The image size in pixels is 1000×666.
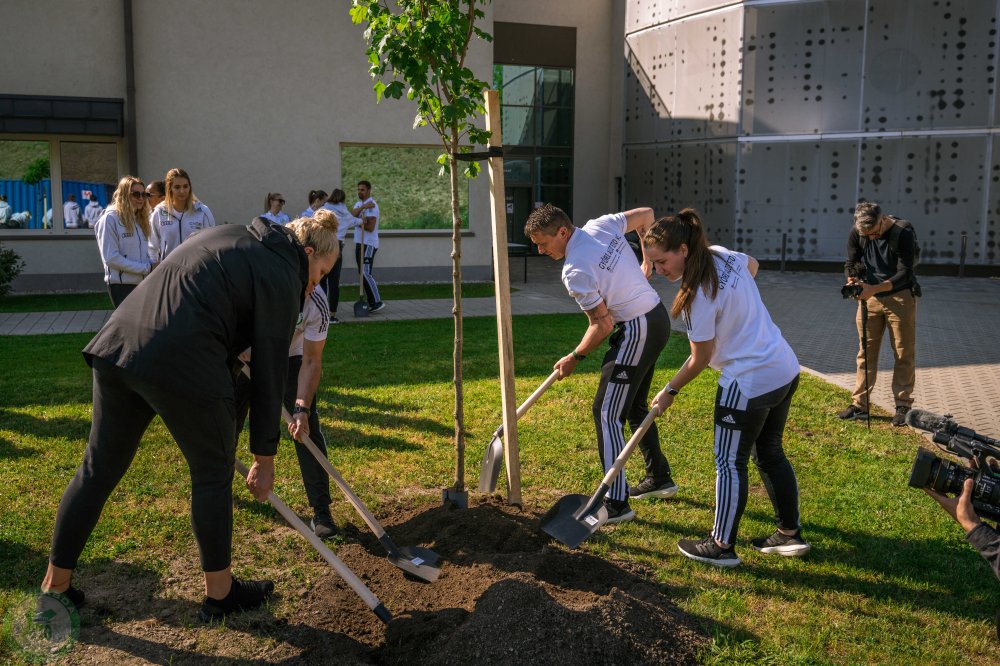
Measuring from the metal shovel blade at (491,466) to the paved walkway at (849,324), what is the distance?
4134 mm

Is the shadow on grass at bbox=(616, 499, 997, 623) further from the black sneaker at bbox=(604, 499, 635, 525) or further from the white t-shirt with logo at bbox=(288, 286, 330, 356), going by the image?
the white t-shirt with logo at bbox=(288, 286, 330, 356)

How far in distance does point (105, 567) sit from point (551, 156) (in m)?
22.6

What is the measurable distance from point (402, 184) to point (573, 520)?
13.7 metres

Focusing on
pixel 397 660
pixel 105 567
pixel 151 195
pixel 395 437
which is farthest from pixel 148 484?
pixel 151 195

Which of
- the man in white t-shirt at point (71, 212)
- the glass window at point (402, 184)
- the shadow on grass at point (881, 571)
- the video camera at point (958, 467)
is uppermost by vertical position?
the glass window at point (402, 184)

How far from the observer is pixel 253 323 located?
10.6ft

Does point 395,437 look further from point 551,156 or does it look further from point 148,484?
point 551,156

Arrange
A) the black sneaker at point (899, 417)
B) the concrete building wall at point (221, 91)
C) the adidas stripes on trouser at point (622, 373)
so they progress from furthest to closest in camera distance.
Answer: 1. the concrete building wall at point (221, 91)
2. the black sneaker at point (899, 417)
3. the adidas stripes on trouser at point (622, 373)

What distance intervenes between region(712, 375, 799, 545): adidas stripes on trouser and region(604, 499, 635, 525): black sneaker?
0.67 m

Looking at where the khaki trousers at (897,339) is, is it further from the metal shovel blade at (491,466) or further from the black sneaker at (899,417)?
the metal shovel blade at (491,466)

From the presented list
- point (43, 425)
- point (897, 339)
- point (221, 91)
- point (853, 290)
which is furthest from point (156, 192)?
point (221, 91)

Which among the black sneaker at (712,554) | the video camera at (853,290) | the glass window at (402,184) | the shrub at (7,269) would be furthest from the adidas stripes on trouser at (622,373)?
the glass window at (402,184)

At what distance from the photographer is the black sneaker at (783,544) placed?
14.6 feet

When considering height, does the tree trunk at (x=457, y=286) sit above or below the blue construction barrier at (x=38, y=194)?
below
